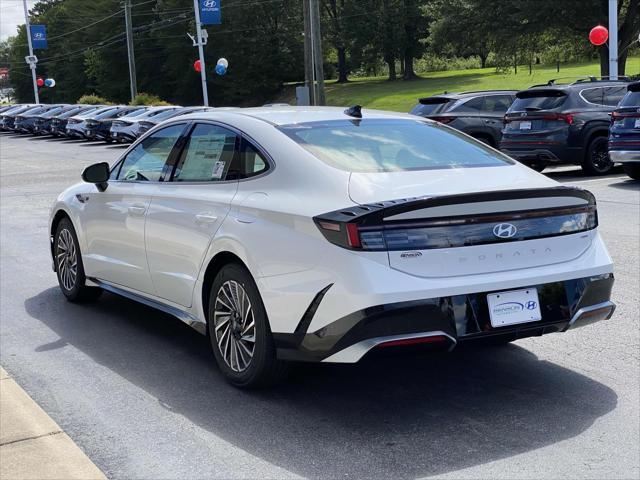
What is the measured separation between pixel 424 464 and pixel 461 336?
695 millimetres

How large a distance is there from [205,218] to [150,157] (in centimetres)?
135

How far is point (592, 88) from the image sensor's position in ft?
56.2

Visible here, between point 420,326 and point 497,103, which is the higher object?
point 497,103

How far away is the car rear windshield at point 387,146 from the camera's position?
5.12 m

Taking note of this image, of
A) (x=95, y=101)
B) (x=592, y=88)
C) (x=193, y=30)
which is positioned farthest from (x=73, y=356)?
(x=193, y=30)

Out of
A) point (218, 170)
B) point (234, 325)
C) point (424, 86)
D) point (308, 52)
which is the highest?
point (308, 52)

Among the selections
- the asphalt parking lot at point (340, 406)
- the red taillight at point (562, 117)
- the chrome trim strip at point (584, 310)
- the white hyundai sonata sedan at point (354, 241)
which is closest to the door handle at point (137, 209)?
the white hyundai sonata sedan at point (354, 241)

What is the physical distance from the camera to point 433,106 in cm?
1981

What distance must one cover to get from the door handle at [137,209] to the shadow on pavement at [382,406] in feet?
3.12

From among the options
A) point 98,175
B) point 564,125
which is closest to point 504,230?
point 98,175

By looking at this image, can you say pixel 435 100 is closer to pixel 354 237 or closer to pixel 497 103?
pixel 497 103

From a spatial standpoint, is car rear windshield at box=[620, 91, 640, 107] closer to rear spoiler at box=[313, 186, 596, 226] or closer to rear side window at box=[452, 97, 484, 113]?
rear side window at box=[452, 97, 484, 113]

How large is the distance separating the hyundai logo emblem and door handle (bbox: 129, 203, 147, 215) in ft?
8.88

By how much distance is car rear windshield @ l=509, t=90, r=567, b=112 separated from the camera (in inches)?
662
